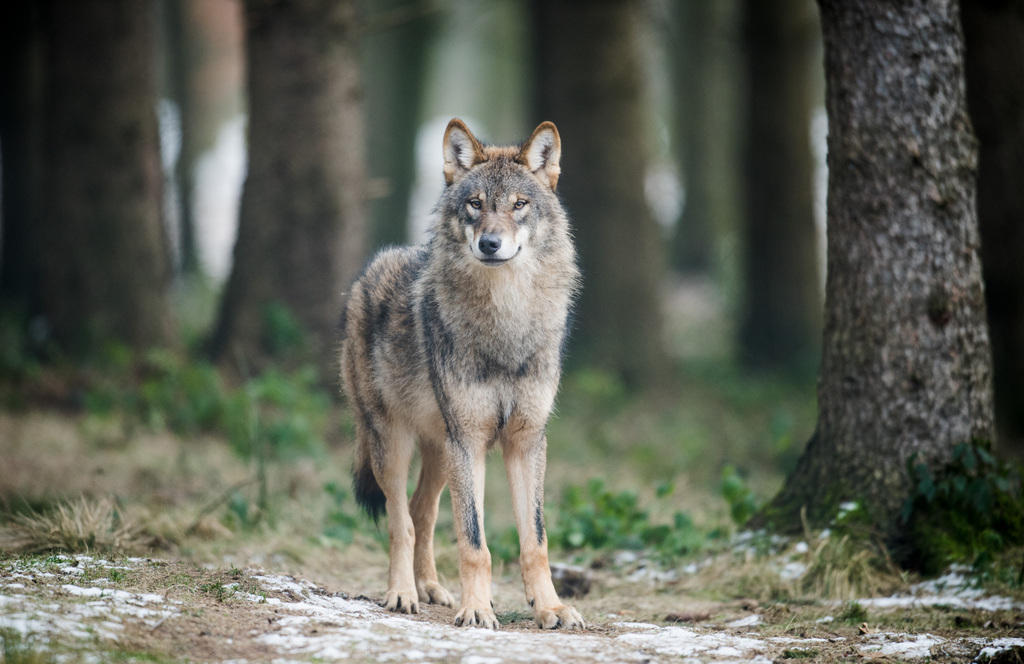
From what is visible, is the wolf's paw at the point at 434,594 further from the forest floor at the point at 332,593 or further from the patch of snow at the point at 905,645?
the patch of snow at the point at 905,645

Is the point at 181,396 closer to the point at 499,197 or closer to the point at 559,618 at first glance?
the point at 499,197

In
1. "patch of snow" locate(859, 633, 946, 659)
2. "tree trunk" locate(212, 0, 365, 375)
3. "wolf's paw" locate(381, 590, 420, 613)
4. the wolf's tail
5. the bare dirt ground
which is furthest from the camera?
"tree trunk" locate(212, 0, 365, 375)

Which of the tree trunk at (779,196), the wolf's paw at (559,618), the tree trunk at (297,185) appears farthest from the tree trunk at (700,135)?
the wolf's paw at (559,618)

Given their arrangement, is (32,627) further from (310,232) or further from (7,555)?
(310,232)

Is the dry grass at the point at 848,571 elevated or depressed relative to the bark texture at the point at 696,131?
depressed

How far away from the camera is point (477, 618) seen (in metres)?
4.95

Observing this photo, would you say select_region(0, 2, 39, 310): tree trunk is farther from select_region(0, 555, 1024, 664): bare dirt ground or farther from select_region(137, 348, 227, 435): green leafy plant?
select_region(0, 555, 1024, 664): bare dirt ground

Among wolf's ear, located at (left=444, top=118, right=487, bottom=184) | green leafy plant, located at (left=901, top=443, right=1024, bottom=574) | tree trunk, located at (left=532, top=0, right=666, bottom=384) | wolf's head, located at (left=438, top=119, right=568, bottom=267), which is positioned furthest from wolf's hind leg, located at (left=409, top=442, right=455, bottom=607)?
tree trunk, located at (left=532, top=0, right=666, bottom=384)

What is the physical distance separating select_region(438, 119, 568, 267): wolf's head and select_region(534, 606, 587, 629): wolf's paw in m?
1.78

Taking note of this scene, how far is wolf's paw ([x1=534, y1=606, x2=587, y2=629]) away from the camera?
495 centimetres

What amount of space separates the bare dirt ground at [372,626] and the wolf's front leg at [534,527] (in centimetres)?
12

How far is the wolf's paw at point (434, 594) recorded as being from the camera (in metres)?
5.72

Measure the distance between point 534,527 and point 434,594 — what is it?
3.08 feet

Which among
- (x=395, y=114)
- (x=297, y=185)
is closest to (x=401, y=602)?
(x=297, y=185)
